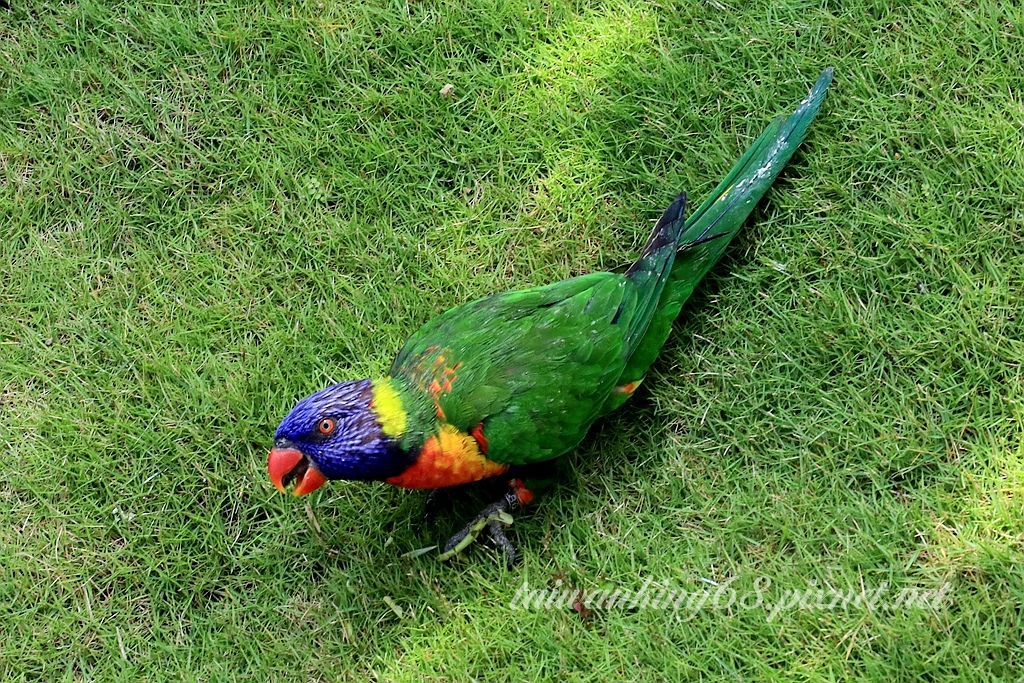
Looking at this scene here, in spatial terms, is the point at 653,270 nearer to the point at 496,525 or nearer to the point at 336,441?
the point at 496,525

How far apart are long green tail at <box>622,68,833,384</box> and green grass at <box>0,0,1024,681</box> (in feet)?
0.44

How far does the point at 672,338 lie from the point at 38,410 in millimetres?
2770

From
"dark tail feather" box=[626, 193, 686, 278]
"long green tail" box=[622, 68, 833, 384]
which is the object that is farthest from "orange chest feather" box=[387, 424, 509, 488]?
"dark tail feather" box=[626, 193, 686, 278]

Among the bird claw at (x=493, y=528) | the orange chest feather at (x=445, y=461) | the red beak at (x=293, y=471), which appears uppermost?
the red beak at (x=293, y=471)

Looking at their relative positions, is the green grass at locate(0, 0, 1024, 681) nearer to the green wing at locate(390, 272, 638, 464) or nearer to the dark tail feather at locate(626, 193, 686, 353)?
Result: the dark tail feather at locate(626, 193, 686, 353)

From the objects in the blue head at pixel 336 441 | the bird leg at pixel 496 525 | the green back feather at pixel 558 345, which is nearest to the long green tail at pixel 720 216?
the green back feather at pixel 558 345

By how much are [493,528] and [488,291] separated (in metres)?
0.98

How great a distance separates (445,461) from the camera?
250 cm

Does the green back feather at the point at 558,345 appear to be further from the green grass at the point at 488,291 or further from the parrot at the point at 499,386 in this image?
the green grass at the point at 488,291

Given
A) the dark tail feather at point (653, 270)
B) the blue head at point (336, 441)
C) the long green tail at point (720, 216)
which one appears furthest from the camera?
the long green tail at point (720, 216)

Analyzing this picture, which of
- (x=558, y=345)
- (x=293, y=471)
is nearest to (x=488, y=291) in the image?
(x=558, y=345)

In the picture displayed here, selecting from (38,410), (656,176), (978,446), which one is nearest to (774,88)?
(656,176)

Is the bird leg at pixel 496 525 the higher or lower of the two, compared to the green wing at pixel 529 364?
lower

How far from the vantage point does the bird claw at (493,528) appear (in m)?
2.87
